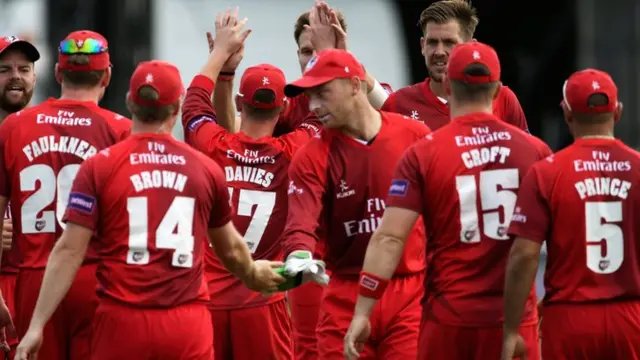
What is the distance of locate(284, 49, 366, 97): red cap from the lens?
926cm

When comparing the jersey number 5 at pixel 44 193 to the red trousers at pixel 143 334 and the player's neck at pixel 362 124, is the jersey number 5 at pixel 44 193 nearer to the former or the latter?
the red trousers at pixel 143 334

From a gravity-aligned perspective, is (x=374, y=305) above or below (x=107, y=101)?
below

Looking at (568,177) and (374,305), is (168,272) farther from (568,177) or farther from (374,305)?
(568,177)

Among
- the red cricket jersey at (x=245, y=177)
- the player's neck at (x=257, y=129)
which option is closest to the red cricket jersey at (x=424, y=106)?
the red cricket jersey at (x=245, y=177)

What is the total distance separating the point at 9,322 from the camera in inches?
385

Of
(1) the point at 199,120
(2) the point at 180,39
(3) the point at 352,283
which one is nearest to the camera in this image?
(3) the point at 352,283

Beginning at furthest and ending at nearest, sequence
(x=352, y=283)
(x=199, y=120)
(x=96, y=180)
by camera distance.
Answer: (x=199, y=120), (x=352, y=283), (x=96, y=180)

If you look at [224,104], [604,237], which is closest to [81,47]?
[224,104]

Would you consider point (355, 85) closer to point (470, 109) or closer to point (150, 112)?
point (470, 109)

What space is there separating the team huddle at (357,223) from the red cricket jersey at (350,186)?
11 millimetres

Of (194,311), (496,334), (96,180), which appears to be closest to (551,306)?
(496,334)

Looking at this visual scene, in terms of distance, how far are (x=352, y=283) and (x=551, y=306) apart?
51.1 inches

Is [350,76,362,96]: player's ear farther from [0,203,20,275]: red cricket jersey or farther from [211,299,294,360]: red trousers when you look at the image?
[0,203,20,275]: red cricket jersey

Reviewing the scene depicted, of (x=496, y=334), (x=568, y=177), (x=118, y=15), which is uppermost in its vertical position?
(x=118, y=15)
